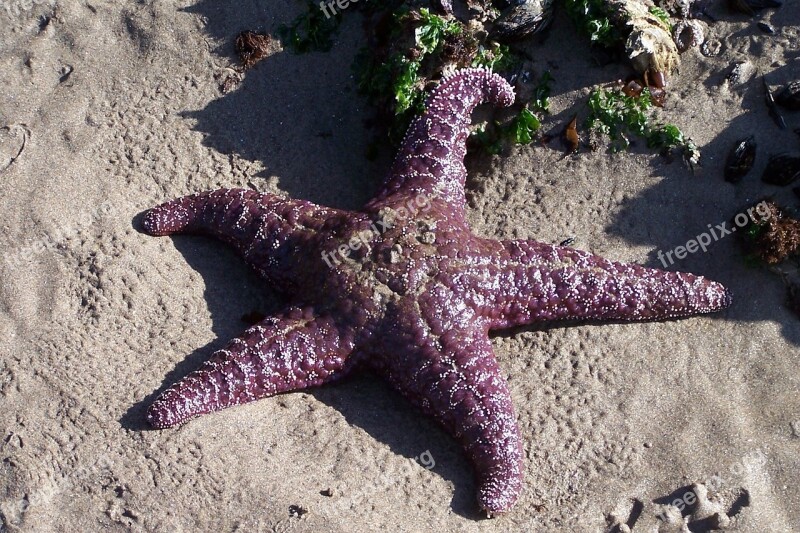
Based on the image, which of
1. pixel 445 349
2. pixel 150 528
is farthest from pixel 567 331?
pixel 150 528

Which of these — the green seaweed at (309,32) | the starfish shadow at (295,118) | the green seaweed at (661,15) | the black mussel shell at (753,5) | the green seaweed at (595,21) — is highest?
the black mussel shell at (753,5)

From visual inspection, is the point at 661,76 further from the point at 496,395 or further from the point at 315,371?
the point at 315,371

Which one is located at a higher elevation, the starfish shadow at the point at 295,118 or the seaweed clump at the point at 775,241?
the seaweed clump at the point at 775,241

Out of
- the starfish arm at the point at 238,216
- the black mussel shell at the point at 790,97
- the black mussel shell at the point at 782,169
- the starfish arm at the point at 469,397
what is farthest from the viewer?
the black mussel shell at the point at 790,97

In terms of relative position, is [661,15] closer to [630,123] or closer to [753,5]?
[753,5]

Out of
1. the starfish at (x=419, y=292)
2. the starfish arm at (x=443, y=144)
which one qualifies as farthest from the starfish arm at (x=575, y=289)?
the starfish arm at (x=443, y=144)

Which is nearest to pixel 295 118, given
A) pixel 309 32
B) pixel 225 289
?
pixel 309 32

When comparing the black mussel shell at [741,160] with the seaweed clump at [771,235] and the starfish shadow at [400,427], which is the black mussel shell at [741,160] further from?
the starfish shadow at [400,427]

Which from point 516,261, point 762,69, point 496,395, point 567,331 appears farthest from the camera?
point 762,69
